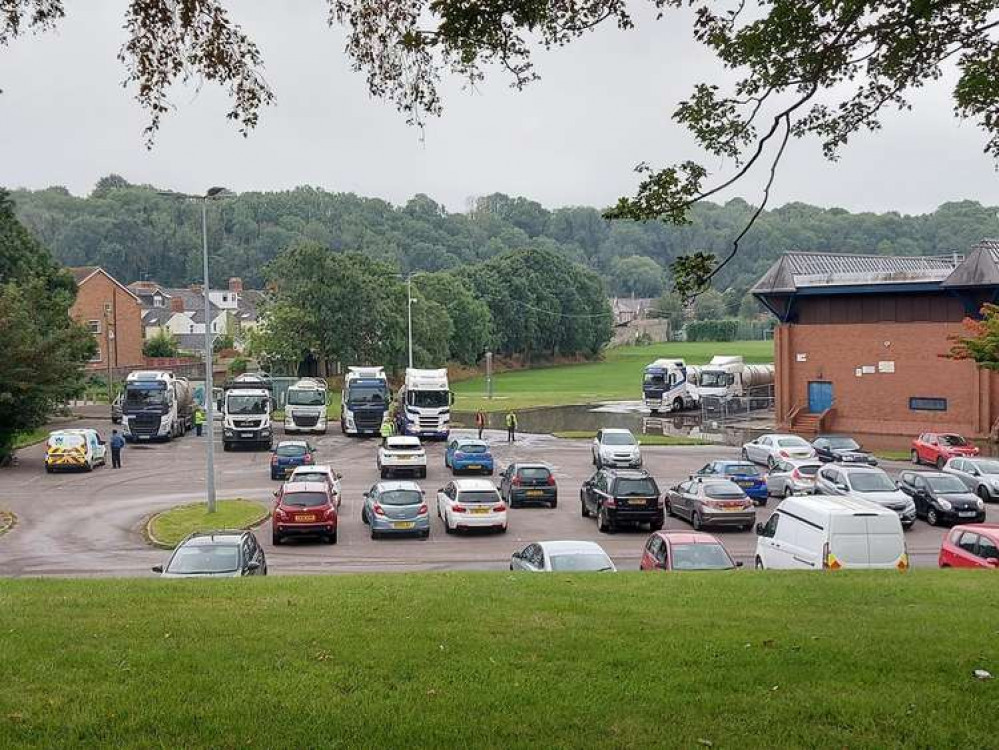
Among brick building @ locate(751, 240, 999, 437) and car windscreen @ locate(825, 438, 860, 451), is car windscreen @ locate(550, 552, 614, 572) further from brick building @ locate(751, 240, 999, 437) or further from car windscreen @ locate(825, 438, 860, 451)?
brick building @ locate(751, 240, 999, 437)

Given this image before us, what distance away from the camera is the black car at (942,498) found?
93.2 feet

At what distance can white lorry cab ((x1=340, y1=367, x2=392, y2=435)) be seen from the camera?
175 feet

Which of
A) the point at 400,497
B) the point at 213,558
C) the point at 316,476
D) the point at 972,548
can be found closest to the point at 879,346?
the point at 316,476

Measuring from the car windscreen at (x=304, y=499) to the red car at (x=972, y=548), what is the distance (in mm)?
13760

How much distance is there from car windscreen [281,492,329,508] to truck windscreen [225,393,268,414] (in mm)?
23976

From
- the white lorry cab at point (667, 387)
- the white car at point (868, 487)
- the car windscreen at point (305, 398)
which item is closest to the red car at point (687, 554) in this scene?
the white car at point (868, 487)

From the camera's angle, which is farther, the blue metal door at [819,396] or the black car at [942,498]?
the blue metal door at [819,396]

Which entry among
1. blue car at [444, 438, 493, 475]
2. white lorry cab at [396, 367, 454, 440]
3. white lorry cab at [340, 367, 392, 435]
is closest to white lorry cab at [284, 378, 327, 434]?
white lorry cab at [340, 367, 392, 435]

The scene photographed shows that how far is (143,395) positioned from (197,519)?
2375 centimetres

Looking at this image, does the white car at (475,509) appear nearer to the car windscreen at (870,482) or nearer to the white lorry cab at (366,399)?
the car windscreen at (870,482)

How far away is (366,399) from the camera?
176ft

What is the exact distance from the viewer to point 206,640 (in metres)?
10.5

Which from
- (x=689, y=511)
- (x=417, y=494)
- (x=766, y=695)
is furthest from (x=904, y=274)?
(x=766, y=695)

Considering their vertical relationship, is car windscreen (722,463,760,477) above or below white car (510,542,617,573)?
below
